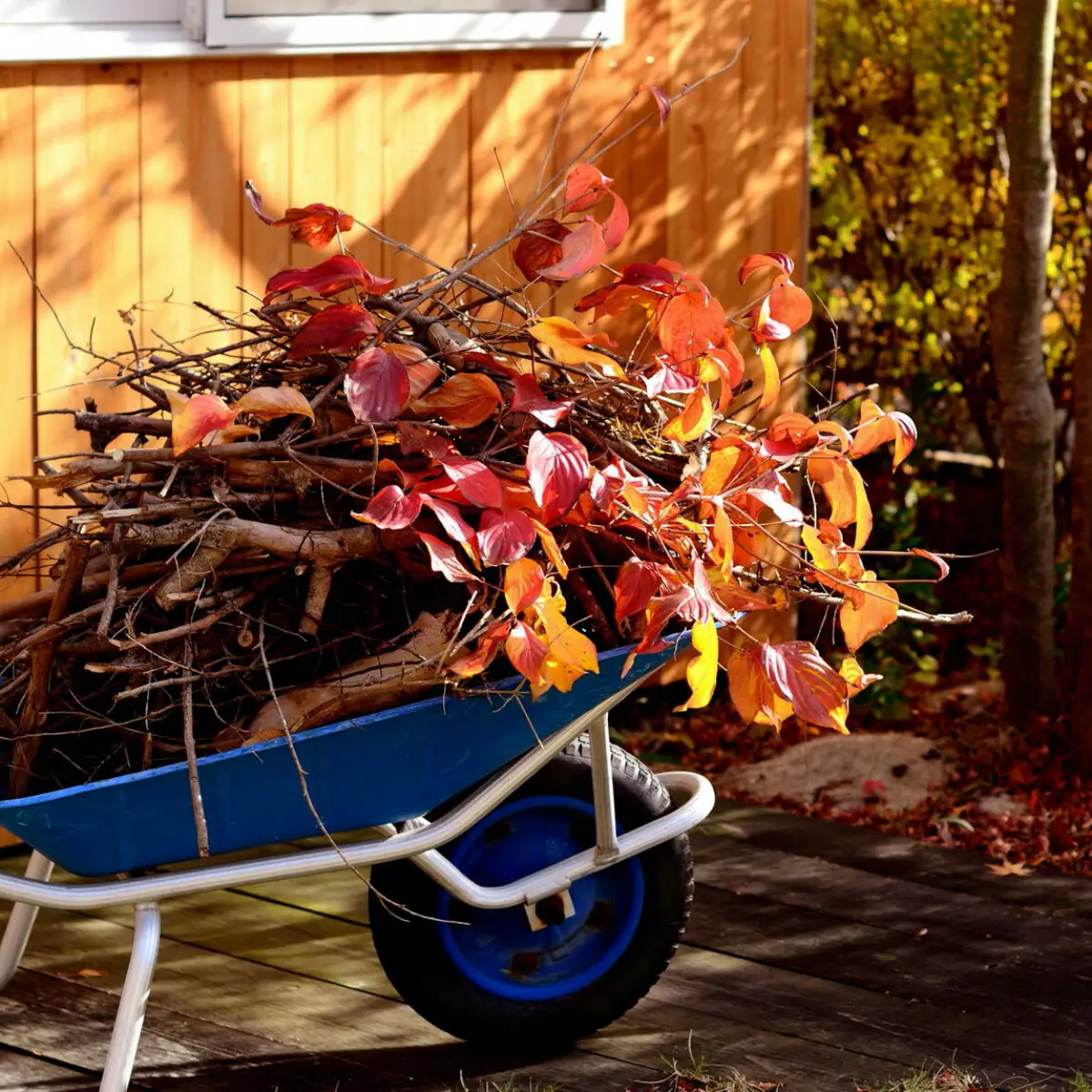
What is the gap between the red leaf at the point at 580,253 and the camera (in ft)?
6.74

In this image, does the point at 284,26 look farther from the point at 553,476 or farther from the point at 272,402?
the point at 553,476

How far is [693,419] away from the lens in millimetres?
2164

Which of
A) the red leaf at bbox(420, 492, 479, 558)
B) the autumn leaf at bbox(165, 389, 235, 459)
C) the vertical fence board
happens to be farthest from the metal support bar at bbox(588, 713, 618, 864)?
the vertical fence board

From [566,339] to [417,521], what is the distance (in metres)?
0.31

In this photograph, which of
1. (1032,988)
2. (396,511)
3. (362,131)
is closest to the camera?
(396,511)

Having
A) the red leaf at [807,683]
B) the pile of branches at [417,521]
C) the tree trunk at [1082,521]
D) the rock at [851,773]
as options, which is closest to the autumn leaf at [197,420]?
the pile of branches at [417,521]

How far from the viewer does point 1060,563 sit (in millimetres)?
5289

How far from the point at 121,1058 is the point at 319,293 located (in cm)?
106

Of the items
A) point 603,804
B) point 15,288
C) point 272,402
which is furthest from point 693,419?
point 15,288

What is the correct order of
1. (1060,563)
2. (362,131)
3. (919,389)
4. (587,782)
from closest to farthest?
(587,782) < (362,131) < (1060,563) < (919,389)

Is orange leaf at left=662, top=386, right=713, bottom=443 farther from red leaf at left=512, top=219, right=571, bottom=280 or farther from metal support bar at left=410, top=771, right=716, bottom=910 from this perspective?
metal support bar at left=410, top=771, right=716, bottom=910

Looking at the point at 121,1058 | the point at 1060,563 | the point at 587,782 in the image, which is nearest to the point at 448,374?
the point at 587,782

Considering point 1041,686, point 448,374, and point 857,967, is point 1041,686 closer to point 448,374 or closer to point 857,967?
point 857,967

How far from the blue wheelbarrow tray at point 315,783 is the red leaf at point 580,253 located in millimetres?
524
